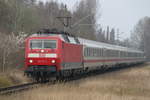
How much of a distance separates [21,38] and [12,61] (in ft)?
12.6

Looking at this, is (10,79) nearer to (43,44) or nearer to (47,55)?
(47,55)

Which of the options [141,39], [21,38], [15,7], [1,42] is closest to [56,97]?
[1,42]

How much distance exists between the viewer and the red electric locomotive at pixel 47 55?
826 inches

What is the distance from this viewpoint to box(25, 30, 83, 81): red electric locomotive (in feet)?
68.8

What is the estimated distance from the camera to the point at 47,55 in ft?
69.3

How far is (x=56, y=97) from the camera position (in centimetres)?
1389

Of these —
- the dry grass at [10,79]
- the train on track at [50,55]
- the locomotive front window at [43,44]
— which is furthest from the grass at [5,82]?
the locomotive front window at [43,44]

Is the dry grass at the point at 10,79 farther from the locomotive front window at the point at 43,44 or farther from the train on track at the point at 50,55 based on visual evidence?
the locomotive front window at the point at 43,44

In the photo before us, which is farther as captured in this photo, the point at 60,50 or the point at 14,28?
the point at 14,28

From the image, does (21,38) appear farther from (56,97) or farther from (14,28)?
(56,97)

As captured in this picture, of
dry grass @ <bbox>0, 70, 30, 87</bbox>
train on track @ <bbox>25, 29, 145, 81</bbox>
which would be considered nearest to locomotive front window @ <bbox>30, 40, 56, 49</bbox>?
train on track @ <bbox>25, 29, 145, 81</bbox>

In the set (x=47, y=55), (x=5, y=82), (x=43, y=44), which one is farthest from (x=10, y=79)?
(x=43, y=44)

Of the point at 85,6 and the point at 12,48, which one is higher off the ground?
the point at 85,6

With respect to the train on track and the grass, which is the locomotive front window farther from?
the grass
